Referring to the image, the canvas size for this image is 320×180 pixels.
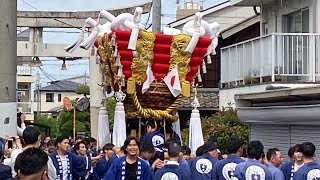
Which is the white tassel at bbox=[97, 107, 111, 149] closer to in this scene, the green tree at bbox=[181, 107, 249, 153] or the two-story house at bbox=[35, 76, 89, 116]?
the green tree at bbox=[181, 107, 249, 153]

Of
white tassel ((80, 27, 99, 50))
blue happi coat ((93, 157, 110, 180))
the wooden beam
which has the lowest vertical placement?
blue happi coat ((93, 157, 110, 180))

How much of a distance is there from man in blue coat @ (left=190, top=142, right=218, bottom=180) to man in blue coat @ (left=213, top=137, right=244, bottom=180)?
27cm

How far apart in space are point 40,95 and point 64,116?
120 ft

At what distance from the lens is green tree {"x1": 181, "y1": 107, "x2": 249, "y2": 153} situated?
17.5m

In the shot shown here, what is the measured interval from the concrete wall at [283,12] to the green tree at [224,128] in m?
2.50

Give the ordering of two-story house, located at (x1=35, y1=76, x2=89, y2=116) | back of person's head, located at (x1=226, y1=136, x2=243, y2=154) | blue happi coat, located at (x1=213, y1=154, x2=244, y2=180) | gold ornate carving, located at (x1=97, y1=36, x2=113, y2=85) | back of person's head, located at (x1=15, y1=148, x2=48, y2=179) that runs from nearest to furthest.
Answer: back of person's head, located at (x1=15, y1=148, x2=48, y2=179)
back of person's head, located at (x1=226, y1=136, x2=243, y2=154)
blue happi coat, located at (x1=213, y1=154, x2=244, y2=180)
gold ornate carving, located at (x1=97, y1=36, x2=113, y2=85)
two-story house, located at (x1=35, y1=76, x2=89, y2=116)

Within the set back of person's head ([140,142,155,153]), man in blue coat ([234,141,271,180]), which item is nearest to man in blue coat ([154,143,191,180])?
back of person's head ([140,142,155,153])

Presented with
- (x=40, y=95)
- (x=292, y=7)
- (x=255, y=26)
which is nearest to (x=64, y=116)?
(x=255, y=26)

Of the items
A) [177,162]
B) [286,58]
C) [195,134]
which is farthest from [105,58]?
[286,58]

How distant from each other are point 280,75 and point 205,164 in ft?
19.4

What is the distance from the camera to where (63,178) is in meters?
10.5

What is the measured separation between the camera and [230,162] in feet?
31.3

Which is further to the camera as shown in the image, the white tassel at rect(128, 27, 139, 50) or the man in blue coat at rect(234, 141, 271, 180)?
the white tassel at rect(128, 27, 139, 50)

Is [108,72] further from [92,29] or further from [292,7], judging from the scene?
[292,7]
